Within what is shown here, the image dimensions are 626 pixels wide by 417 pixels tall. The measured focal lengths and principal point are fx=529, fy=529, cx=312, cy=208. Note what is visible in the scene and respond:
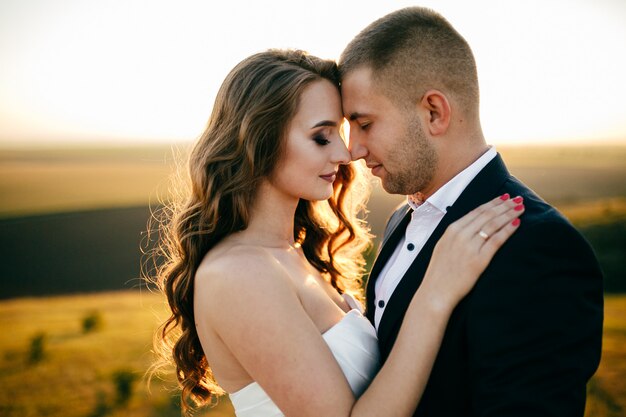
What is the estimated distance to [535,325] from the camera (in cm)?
231

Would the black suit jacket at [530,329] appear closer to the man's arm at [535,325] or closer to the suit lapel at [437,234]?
the man's arm at [535,325]

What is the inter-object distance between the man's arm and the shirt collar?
0.66 metres

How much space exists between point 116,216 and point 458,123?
3383cm

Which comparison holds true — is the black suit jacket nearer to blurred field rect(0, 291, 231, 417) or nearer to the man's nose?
the man's nose

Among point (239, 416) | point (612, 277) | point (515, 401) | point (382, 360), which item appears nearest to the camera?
point (515, 401)

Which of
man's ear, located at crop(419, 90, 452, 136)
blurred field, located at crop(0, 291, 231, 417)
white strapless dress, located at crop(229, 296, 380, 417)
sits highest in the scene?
man's ear, located at crop(419, 90, 452, 136)

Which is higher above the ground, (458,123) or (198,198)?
(458,123)

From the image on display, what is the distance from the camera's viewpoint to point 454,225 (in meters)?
2.66

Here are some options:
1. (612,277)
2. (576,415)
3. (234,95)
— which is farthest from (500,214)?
(612,277)

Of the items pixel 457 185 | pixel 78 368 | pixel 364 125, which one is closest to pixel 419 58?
pixel 364 125

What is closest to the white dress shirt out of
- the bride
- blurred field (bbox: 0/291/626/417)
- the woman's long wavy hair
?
the bride

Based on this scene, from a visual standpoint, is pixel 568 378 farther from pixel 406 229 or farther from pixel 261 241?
pixel 261 241

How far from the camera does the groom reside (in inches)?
91.3

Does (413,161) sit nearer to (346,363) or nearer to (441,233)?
(441,233)
